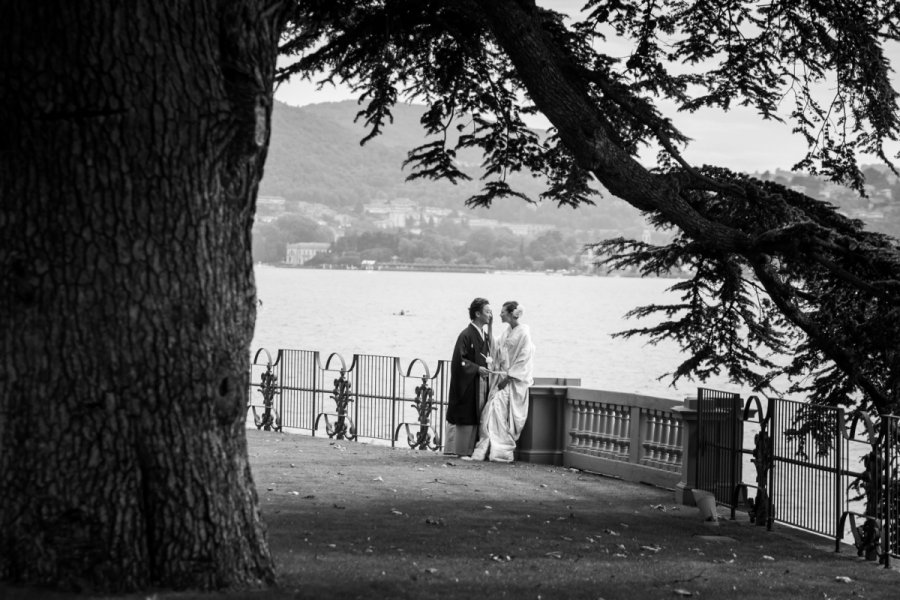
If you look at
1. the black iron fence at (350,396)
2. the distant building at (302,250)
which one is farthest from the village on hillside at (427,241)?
the black iron fence at (350,396)

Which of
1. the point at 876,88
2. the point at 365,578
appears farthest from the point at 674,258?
the point at 365,578

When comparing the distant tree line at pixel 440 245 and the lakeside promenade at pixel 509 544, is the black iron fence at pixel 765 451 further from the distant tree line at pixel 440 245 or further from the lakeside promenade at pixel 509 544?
the distant tree line at pixel 440 245

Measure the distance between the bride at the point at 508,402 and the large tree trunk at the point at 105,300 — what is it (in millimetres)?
10205

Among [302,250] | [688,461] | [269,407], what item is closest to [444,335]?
[269,407]

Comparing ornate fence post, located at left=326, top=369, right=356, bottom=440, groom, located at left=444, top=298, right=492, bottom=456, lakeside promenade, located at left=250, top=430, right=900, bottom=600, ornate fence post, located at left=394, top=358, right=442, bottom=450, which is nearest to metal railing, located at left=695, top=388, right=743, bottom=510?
lakeside promenade, located at left=250, top=430, right=900, bottom=600

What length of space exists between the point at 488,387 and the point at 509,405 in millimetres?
551

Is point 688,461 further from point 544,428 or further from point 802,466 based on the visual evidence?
point 544,428

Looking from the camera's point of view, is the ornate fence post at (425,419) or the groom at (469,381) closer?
the groom at (469,381)

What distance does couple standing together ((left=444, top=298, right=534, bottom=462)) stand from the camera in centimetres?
1587

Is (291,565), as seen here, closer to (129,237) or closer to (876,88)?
(129,237)

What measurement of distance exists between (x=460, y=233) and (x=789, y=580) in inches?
7286

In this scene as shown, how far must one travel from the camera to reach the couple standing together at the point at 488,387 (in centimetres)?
1587

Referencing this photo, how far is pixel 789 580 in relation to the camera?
867cm

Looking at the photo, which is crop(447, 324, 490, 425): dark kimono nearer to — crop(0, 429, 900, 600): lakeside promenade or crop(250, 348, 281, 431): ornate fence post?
crop(0, 429, 900, 600): lakeside promenade
